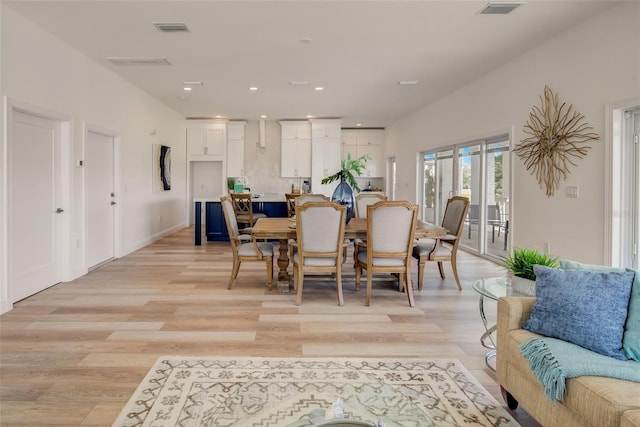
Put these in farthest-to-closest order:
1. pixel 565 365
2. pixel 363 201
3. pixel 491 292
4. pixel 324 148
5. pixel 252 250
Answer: pixel 324 148
pixel 363 201
pixel 252 250
pixel 491 292
pixel 565 365

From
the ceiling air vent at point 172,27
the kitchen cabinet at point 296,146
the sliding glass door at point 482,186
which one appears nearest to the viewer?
the ceiling air vent at point 172,27

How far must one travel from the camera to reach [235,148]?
34.1ft

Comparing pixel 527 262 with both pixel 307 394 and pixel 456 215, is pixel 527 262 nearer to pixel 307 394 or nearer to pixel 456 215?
pixel 307 394

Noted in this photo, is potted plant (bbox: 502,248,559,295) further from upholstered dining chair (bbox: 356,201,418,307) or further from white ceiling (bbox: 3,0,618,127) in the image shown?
white ceiling (bbox: 3,0,618,127)

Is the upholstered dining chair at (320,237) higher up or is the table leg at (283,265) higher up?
the upholstered dining chair at (320,237)

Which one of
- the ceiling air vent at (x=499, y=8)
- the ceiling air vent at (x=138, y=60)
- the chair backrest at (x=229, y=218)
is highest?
the ceiling air vent at (x=138, y=60)

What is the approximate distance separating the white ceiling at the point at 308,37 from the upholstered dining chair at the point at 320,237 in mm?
1856

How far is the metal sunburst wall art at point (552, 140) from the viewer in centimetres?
416

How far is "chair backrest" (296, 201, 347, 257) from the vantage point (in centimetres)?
369

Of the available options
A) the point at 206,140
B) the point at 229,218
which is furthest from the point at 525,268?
the point at 206,140

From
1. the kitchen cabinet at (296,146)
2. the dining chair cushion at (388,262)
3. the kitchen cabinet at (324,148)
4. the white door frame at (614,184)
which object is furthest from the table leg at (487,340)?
the kitchen cabinet at (296,146)

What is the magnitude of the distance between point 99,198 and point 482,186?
18.9 ft

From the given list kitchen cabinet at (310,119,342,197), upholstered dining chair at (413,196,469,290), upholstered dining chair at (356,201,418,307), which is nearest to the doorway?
upholstered dining chair at (356,201,418,307)

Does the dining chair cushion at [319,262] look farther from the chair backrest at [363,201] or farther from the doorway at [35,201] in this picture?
the doorway at [35,201]
